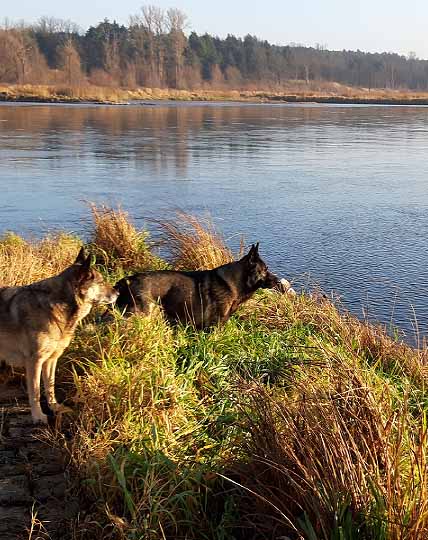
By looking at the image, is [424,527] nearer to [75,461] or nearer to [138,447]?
[138,447]

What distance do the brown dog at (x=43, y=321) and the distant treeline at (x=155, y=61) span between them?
7552 centimetres

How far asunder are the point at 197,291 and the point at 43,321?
2188 mm

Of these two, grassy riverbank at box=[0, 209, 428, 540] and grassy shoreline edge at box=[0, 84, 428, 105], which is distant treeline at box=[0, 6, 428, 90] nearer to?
grassy shoreline edge at box=[0, 84, 428, 105]

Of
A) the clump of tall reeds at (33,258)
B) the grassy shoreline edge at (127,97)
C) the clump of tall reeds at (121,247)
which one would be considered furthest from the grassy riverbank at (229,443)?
the grassy shoreline edge at (127,97)

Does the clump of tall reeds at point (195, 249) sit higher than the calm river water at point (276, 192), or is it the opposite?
the clump of tall reeds at point (195, 249)

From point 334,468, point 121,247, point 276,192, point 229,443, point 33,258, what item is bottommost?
point 276,192

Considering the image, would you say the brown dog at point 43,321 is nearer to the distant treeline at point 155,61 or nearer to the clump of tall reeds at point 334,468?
the clump of tall reeds at point 334,468

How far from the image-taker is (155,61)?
10200cm

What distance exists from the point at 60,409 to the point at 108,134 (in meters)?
24.8

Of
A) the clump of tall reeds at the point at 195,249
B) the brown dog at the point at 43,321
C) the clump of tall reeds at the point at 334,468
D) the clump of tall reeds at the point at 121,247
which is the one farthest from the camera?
the clump of tall reeds at the point at 121,247

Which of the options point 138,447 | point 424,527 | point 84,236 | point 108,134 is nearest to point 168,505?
point 138,447

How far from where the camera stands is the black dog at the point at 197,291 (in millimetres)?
6152

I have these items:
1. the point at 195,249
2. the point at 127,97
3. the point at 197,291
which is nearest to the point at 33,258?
the point at 197,291

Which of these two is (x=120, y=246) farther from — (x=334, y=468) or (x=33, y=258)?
(x=334, y=468)
